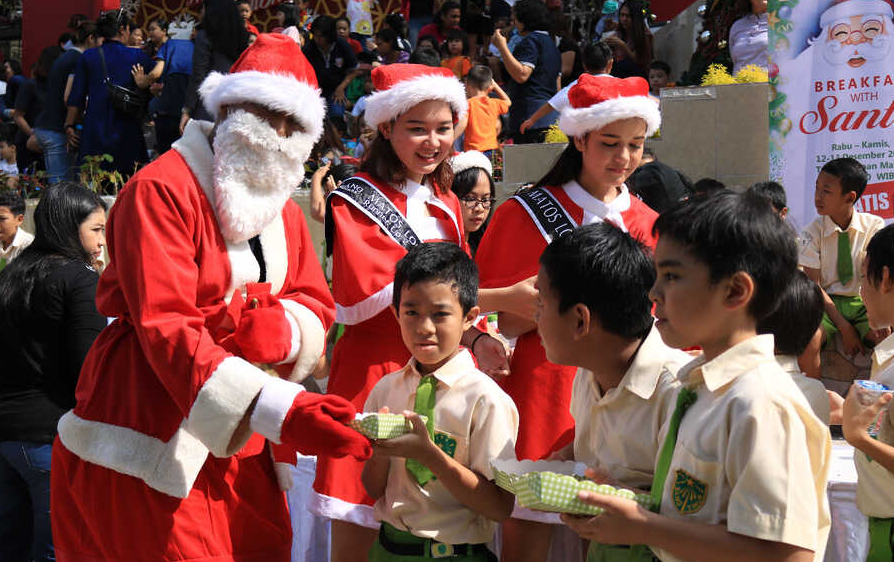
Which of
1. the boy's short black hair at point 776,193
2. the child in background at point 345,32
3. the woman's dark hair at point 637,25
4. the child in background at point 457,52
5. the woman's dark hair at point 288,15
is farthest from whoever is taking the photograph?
the child in background at point 345,32

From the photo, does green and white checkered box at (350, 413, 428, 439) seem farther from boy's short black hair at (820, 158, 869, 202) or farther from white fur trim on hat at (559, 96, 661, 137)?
boy's short black hair at (820, 158, 869, 202)

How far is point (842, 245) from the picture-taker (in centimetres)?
645

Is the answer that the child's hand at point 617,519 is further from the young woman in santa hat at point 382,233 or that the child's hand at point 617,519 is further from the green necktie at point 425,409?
the young woman in santa hat at point 382,233

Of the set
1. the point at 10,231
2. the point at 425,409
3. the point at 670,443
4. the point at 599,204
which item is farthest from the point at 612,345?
the point at 10,231

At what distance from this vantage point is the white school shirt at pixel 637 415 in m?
2.36

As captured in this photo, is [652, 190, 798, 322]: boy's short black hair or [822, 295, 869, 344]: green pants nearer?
[652, 190, 798, 322]: boy's short black hair

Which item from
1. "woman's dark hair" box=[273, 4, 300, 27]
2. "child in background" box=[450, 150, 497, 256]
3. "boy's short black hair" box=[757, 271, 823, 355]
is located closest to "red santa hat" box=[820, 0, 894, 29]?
"child in background" box=[450, 150, 497, 256]

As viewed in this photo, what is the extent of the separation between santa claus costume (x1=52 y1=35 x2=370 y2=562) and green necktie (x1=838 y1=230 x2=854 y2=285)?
4.69m

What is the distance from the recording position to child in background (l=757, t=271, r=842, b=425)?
2.74 metres

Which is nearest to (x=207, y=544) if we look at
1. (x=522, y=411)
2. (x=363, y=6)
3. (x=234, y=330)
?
(x=234, y=330)

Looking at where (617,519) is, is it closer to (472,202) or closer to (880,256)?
(880,256)

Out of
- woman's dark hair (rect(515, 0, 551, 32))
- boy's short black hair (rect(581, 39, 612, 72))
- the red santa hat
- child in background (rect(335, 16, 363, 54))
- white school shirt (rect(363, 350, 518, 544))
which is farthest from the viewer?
child in background (rect(335, 16, 363, 54))

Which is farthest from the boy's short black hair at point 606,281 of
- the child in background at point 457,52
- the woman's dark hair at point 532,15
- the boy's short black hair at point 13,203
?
the child in background at point 457,52

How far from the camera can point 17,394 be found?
376 cm
